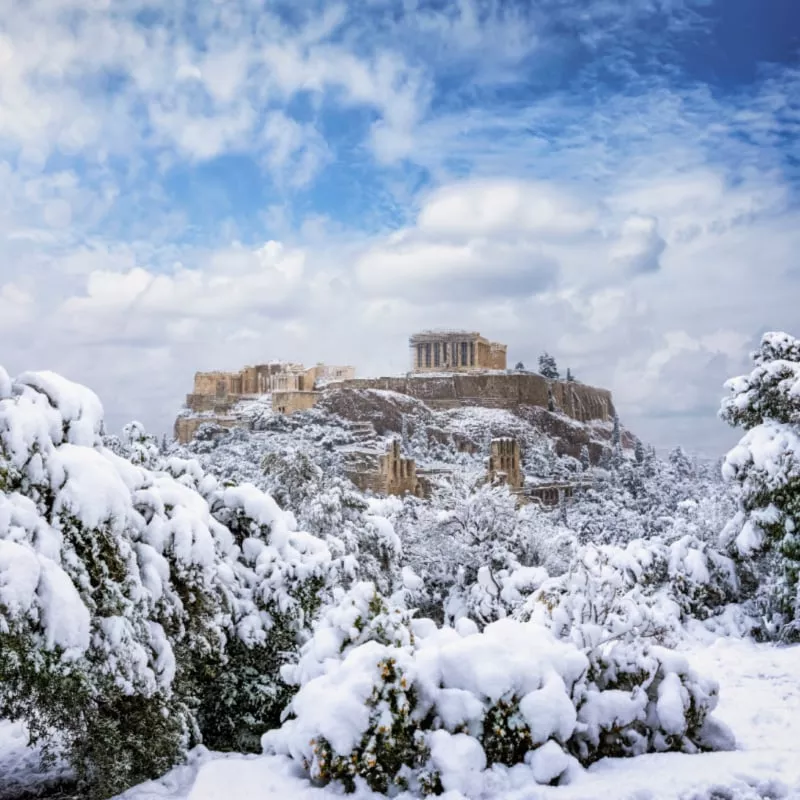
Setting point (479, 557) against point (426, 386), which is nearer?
point (479, 557)

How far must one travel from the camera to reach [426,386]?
71.9 metres

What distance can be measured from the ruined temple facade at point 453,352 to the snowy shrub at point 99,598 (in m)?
71.3

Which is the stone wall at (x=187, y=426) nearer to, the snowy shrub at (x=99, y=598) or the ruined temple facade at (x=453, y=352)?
the ruined temple facade at (x=453, y=352)

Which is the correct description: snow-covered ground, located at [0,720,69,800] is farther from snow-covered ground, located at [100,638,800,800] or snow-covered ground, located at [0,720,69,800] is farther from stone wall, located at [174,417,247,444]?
stone wall, located at [174,417,247,444]

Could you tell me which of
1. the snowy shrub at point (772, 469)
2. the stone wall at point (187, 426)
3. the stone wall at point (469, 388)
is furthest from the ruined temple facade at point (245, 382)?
the snowy shrub at point (772, 469)

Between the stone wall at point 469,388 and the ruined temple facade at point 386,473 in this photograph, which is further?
the stone wall at point 469,388

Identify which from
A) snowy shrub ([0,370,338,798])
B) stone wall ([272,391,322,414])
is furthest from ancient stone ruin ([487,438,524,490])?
snowy shrub ([0,370,338,798])

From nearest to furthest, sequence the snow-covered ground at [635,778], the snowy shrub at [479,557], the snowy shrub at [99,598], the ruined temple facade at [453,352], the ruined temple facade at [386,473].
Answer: the snow-covered ground at [635,778], the snowy shrub at [99,598], the snowy shrub at [479,557], the ruined temple facade at [386,473], the ruined temple facade at [453,352]

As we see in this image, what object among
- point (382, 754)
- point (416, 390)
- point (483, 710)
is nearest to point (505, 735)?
point (483, 710)

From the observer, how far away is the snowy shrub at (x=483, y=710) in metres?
4.34

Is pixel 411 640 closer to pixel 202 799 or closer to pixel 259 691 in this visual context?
pixel 202 799

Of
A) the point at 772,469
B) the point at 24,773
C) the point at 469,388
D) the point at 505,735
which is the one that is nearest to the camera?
the point at 505,735

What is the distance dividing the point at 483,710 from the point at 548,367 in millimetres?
73603

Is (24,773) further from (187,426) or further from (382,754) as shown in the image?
(187,426)
